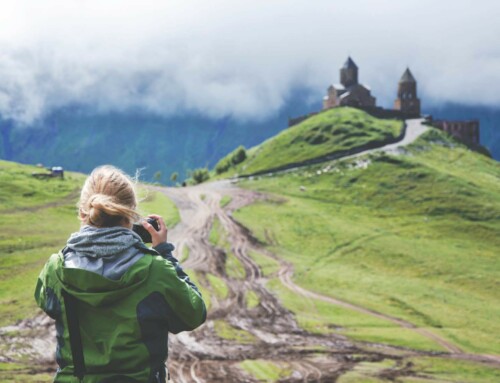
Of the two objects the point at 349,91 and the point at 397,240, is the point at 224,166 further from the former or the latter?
the point at 397,240

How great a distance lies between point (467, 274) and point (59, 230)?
126 ft

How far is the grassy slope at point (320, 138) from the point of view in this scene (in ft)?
343

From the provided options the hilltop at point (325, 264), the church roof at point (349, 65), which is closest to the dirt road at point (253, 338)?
the hilltop at point (325, 264)

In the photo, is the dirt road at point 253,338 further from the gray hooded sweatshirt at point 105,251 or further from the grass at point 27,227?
the gray hooded sweatshirt at point 105,251

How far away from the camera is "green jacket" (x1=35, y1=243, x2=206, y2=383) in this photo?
5.50m

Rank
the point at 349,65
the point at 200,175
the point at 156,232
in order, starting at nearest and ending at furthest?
the point at 156,232 → the point at 200,175 → the point at 349,65

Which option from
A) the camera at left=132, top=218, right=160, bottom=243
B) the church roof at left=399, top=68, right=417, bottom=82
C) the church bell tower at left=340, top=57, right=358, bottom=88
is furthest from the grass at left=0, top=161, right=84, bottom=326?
the church roof at left=399, top=68, right=417, bottom=82

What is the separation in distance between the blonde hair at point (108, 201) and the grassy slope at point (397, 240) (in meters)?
35.2

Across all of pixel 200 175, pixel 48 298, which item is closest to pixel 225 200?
pixel 200 175

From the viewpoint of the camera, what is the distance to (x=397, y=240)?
219 ft

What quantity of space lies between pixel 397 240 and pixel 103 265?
209 ft

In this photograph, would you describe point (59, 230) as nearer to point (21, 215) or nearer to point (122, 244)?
point (21, 215)

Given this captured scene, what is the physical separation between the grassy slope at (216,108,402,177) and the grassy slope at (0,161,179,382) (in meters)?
27.3

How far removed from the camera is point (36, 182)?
244ft
